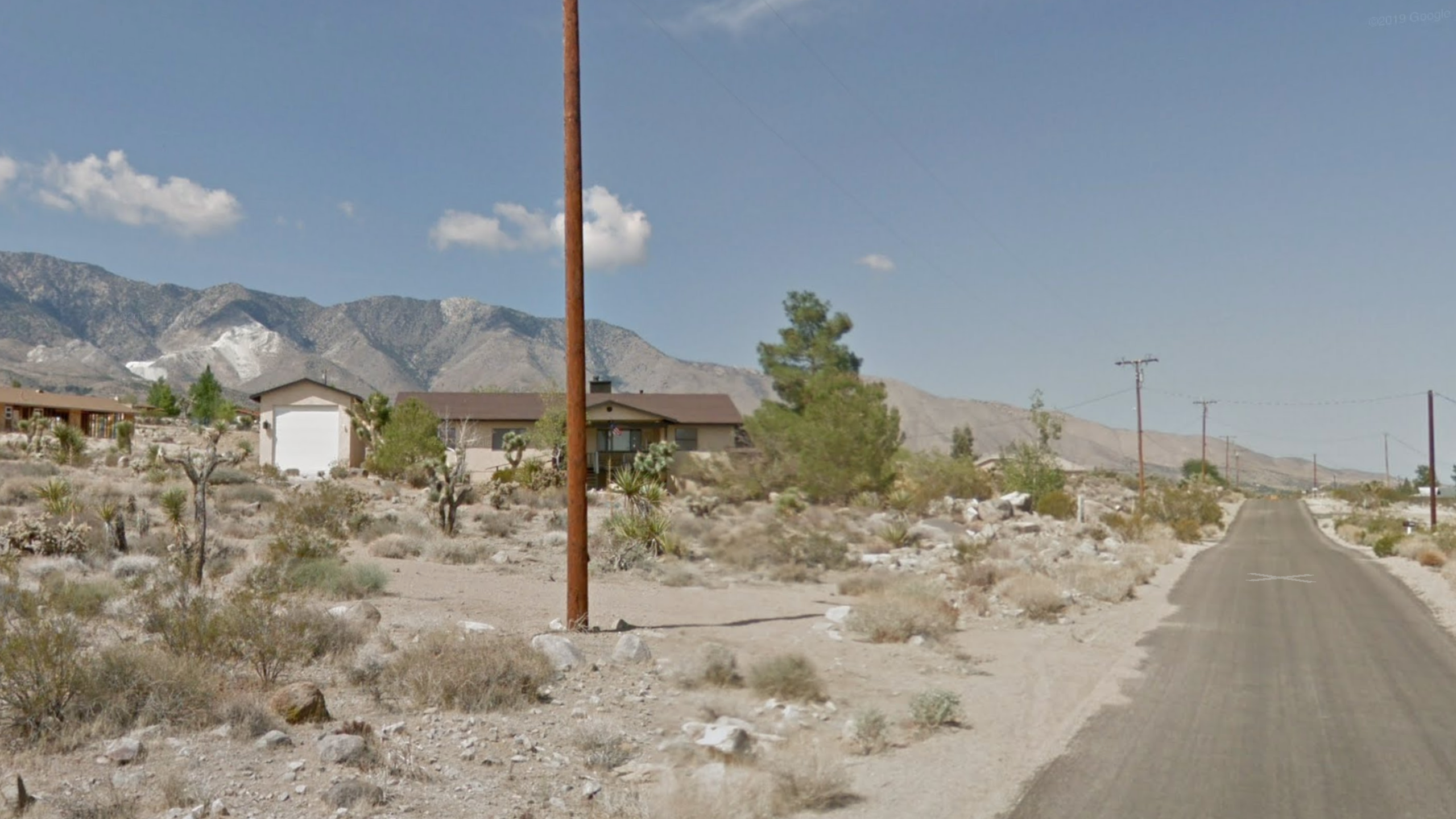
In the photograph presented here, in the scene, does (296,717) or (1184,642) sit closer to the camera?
(296,717)

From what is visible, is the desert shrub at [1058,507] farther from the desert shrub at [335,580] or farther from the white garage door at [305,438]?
the desert shrub at [335,580]

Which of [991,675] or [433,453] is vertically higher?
[433,453]

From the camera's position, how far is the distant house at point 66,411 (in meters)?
67.8

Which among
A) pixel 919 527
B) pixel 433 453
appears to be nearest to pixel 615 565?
pixel 919 527

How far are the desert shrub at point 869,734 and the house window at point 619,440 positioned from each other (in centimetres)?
4168

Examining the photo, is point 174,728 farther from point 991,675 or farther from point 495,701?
point 991,675

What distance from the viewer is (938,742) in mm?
10227

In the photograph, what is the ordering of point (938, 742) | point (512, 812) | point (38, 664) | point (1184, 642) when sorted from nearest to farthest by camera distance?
point (512, 812), point (38, 664), point (938, 742), point (1184, 642)

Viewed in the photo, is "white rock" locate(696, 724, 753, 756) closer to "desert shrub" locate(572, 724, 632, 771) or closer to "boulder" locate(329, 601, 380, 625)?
"desert shrub" locate(572, 724, 632, 771)

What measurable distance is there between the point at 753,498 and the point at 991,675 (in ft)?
116

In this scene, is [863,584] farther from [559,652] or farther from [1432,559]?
[1432,559]

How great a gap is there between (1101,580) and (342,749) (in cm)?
1900

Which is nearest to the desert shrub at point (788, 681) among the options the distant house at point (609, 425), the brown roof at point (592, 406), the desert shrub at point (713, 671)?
the desert shrub at point (713, 671)

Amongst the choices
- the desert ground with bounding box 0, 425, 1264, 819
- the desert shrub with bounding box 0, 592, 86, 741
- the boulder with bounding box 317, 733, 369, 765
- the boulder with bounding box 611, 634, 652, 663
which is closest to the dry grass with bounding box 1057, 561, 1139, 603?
the desert ground with bounding box 0, 425, 1264, 819
